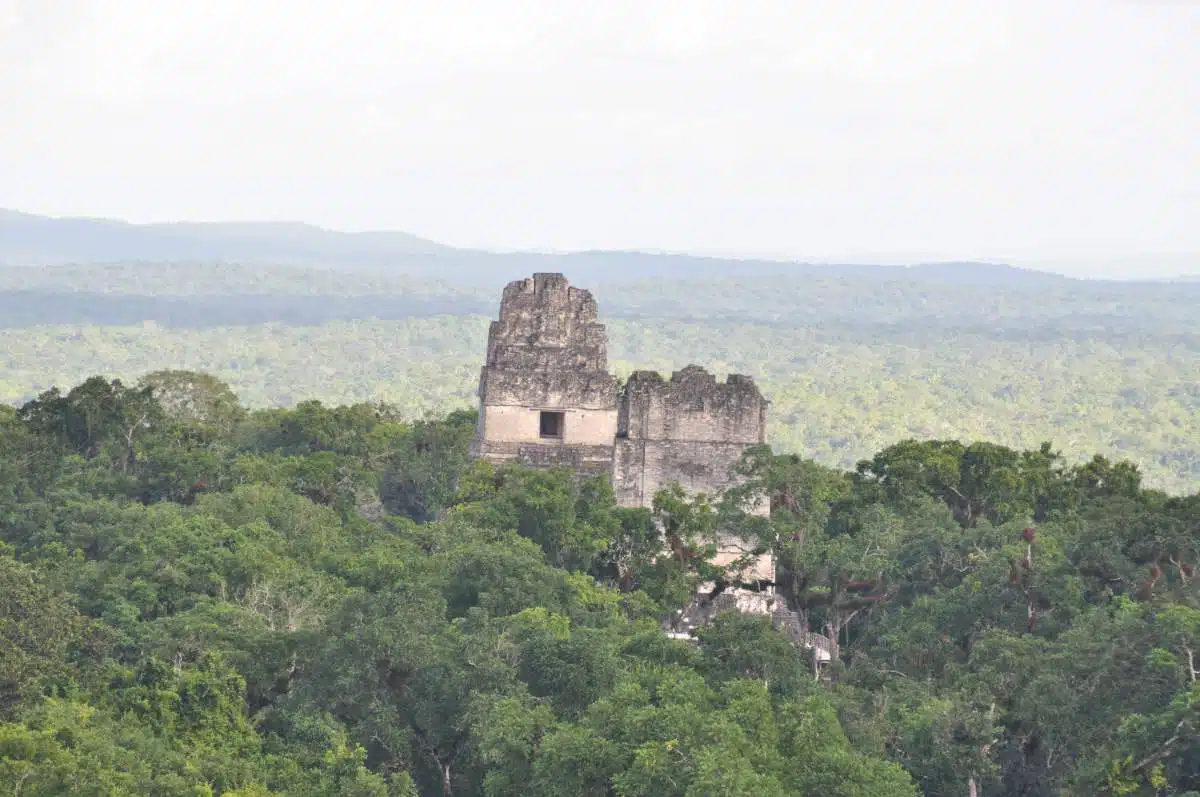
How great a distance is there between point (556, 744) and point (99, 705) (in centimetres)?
520

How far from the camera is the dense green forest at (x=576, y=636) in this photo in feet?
61.8

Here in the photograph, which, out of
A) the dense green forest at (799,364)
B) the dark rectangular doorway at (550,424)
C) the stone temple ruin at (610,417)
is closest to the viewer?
the stone temple ruin at (610,417)

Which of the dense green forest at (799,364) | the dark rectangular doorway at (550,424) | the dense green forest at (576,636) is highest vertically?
the dark rectangular doorway at (550,424)

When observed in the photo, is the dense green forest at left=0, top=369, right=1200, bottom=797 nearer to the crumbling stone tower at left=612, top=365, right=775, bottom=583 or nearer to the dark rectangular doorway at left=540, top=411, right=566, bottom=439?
the crumbling stone tower at left=612, top=365, right=775, bottom=583

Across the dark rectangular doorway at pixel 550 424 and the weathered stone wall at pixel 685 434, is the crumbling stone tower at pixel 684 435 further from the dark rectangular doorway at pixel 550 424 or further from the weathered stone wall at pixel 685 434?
the dark rectangular doorway at pixel 550 424

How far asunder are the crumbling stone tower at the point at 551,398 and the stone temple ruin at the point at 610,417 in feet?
0.05

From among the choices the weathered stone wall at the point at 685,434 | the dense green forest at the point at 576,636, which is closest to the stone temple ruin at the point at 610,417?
the weathered stone wall at the point at 685,434

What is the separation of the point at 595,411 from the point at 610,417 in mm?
253

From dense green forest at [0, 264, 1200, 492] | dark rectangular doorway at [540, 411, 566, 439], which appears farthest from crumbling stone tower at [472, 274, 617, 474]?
dense green forest at [0, 264, 1200, 492]

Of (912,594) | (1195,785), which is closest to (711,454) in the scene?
(912,594)

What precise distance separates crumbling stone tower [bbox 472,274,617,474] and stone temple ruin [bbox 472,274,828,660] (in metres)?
0.02

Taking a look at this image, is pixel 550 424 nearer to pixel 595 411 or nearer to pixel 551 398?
pixel 551 398

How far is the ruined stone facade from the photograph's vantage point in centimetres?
2944

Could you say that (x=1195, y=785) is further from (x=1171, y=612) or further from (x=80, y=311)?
(x=80, y=311)
